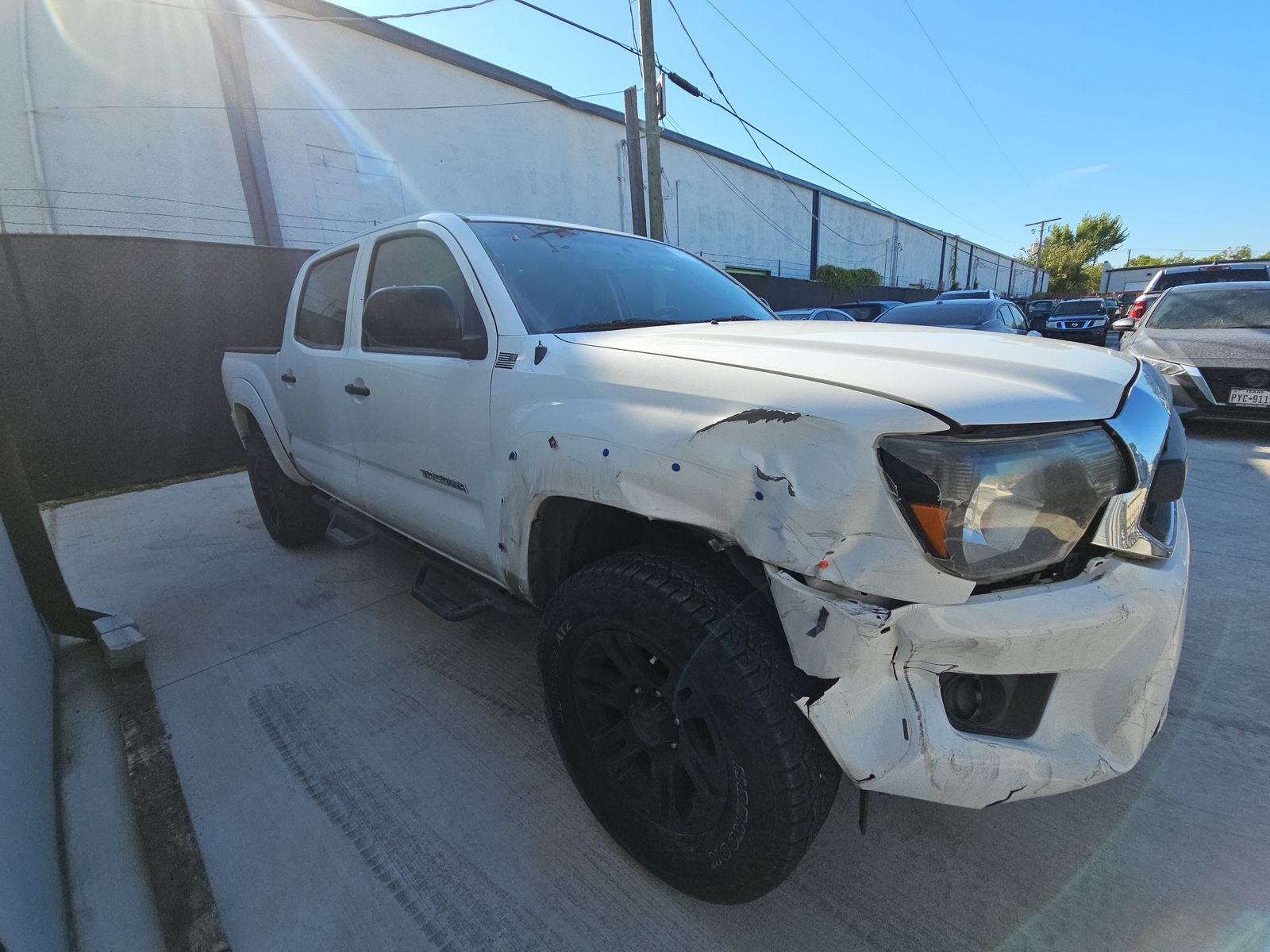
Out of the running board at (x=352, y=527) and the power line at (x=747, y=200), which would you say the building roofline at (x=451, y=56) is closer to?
the power line at (x=747, y=200)

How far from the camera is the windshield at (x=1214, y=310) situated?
6676mm

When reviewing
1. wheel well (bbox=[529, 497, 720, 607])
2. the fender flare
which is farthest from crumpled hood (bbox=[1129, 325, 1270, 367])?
the fender flare

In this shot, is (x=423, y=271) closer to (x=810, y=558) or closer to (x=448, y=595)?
(x=448, y=595)

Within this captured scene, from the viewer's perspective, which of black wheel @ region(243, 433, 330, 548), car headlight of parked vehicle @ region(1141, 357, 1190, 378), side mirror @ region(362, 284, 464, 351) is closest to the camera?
side mirror @ region(362, 284, 464, 351)

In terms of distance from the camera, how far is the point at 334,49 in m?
10.9

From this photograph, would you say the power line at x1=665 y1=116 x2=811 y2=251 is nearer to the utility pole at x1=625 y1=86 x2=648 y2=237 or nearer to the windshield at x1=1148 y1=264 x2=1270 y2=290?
the utility pole at x1=625 y1=86 x2=648 y2=237

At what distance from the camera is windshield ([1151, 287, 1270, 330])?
668 centimetres

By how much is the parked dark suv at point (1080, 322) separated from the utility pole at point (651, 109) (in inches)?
428

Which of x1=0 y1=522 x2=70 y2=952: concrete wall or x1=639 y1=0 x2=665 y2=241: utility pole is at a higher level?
x1=639 y1=0 x2=665 y2=241: utility pole

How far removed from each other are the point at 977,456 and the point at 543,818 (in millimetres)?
1689

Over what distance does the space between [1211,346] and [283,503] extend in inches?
349

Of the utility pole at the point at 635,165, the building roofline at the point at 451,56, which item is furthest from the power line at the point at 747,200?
the utility pole at the point at 635,165

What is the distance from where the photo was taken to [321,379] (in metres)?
3.17

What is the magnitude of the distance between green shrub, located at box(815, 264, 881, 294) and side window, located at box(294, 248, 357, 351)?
26308 millimetres
